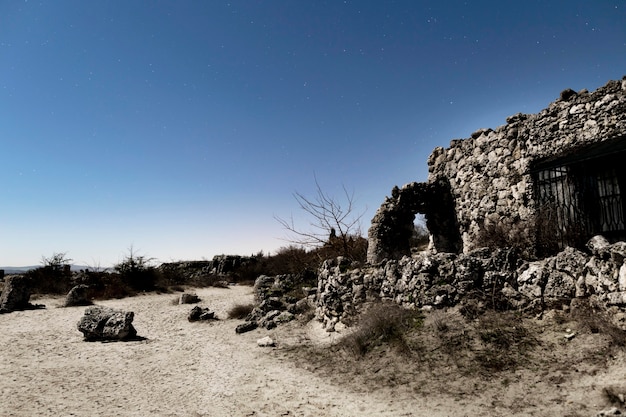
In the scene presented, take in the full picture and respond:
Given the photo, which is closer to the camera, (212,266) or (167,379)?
(167,379)

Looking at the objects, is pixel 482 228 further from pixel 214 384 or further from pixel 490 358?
pixel 214 384

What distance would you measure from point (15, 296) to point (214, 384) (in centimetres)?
1175

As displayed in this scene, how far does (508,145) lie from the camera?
381 inches

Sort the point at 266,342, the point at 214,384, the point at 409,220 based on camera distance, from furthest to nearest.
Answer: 1. the point at 409,220
2. the point at 266,342
3. the point at 214,384

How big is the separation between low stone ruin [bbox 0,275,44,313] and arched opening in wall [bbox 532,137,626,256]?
16.7m

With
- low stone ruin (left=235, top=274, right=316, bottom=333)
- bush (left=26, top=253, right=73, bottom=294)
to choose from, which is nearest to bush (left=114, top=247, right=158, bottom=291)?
bush (left=26, top=253, right=73, bottom=294)

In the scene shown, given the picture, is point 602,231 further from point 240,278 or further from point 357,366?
point 240,278

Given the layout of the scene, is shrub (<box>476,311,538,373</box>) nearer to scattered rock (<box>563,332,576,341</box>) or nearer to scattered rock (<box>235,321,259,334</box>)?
scattered rock (<box>563,332,576,341</box>)

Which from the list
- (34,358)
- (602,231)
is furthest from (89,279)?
(602,231)

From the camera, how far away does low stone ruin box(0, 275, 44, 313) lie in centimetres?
1274

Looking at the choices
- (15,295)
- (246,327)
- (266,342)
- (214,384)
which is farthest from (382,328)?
(15,295)

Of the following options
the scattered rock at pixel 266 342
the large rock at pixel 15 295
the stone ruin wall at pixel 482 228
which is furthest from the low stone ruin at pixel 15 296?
the stone ruin wall at pixel 482 228

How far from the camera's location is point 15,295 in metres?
12.9

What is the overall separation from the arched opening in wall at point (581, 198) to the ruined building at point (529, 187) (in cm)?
2
